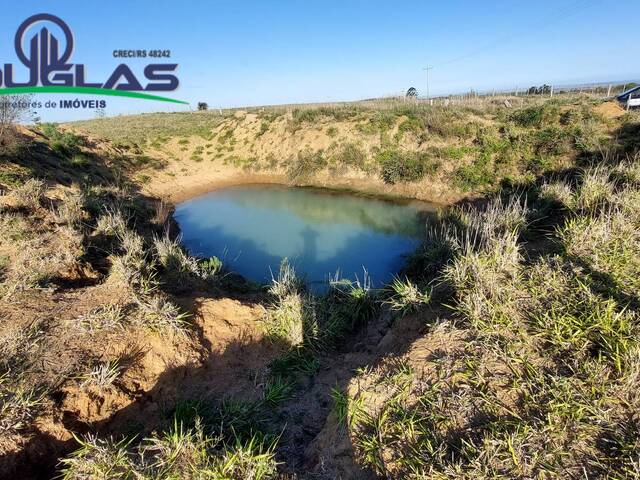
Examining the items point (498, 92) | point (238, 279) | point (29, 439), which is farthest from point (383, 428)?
point (498, 92)

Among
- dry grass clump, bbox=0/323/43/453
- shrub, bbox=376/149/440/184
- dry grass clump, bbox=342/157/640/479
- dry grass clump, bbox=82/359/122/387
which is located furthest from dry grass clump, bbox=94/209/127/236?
shrub, bbox=376/149/440/184

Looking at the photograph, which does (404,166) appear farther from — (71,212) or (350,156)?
(71,212)

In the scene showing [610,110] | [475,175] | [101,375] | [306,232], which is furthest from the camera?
[475,175]

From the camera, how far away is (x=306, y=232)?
1268 cm

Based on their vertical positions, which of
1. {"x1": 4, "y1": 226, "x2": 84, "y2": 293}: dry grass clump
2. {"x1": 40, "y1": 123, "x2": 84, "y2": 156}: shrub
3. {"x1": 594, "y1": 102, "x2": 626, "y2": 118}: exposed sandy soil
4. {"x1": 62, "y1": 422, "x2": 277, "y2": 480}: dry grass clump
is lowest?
{"x1": 62, "y1": 422, "x2": 277, "y2": 480}: dry grass clump

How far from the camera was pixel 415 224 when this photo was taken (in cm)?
1306

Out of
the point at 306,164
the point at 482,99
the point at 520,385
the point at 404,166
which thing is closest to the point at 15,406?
the point at 520,385

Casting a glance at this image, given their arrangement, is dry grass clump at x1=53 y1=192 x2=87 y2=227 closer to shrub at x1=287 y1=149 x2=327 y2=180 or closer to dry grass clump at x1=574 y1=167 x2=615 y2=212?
dry grass clump at x1=574 y1=167 x2=615 y2=212

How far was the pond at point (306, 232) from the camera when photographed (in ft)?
32.9

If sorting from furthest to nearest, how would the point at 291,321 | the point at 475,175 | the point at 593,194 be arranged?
1. the point at 475,175
2. the point at 593,194
3. the point at 291,321

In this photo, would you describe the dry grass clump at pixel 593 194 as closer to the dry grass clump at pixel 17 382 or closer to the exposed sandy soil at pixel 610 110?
the dry grass clump at pixel 17 382

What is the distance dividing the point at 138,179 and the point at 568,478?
791 inches

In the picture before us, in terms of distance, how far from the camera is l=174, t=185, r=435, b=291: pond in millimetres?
10016

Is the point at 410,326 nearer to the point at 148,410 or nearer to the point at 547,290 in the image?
the point at 547,290
